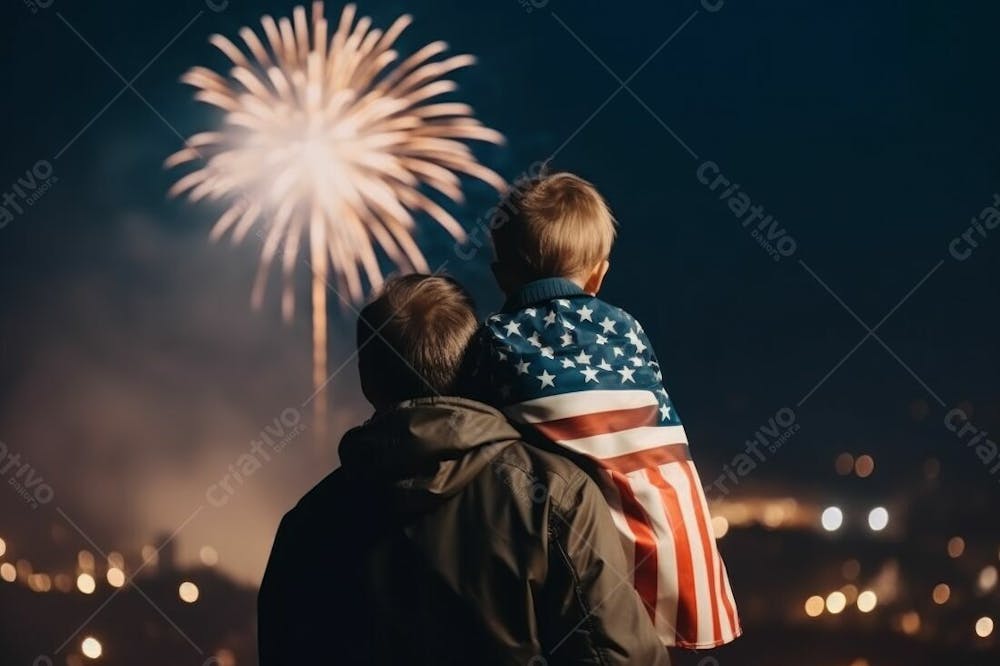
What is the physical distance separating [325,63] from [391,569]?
678 cm

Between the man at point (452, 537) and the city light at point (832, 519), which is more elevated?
the city light at point (832, 519)

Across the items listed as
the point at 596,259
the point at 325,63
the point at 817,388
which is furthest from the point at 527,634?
the point at 817,388

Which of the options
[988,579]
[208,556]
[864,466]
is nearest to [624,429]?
[208,556]

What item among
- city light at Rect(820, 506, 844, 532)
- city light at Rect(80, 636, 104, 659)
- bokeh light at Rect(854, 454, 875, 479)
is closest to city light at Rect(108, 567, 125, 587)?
city light at Rect(80, 636, 104, 659)

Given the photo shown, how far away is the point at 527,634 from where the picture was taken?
4.78ft

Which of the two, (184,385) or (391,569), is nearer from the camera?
(391,569)

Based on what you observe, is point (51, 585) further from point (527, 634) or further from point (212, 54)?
point (527, 634)

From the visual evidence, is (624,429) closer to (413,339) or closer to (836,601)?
(413,339)

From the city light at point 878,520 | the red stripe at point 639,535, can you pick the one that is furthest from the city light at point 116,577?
the red stripe at point 639,535

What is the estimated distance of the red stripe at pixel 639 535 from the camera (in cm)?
160

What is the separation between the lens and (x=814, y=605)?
22.7m

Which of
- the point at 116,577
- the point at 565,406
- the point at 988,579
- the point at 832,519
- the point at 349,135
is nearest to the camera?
the point at 565,406

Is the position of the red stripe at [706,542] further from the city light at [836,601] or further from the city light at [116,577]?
the city light at [836,601]

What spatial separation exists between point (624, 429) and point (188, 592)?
713 inches
